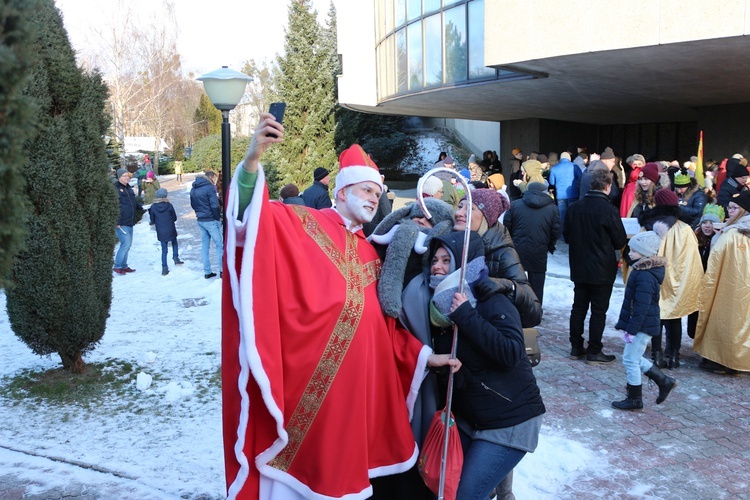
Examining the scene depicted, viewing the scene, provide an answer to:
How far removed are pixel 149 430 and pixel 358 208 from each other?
3442 millimetres

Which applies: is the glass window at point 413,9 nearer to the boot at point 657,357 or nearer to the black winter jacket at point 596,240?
the black winter jacket at point 596,240

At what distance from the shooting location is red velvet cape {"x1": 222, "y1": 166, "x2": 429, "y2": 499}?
9.16 ft

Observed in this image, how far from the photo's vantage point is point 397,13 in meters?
19.7

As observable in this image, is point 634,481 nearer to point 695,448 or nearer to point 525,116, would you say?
point 695,448

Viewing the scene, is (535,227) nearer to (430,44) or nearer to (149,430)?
(149,430)

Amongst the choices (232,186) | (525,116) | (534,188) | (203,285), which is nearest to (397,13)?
(525,116)

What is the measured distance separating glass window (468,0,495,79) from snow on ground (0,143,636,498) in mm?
8178

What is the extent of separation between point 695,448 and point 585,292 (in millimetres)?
2524

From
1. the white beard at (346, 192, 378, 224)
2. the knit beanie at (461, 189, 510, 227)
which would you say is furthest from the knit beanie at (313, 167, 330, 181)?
the white beard at (346, 192, 378, 224)

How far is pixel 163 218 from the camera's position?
13.2 metres

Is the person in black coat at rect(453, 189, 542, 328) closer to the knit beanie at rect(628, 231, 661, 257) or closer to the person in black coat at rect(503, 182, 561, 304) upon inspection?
the knit beanie at rect(628, 231, 661, 257)

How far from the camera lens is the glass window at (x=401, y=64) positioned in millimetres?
19273

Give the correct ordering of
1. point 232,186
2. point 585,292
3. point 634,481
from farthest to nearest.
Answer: point 585,292 → point 634,481 → point 232,186

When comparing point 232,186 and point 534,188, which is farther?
point 534,188
